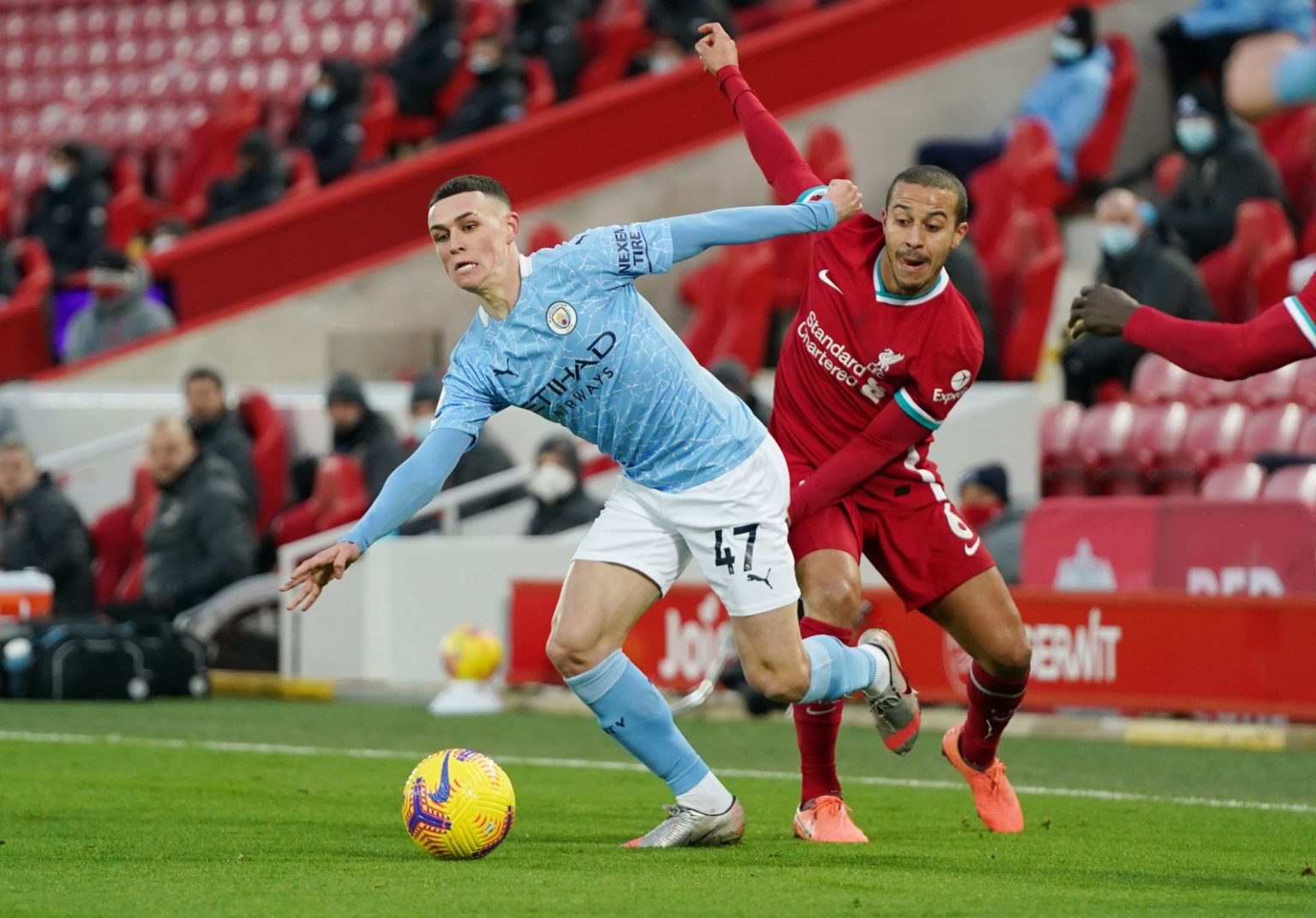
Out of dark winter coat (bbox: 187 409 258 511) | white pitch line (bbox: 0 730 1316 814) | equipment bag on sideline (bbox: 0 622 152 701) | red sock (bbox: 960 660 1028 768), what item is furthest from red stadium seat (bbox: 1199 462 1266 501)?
dark winter coat (bbox: 187 409 258 511)

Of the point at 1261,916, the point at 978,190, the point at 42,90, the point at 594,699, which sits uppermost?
the point at 42,90

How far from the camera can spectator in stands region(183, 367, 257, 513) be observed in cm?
1625

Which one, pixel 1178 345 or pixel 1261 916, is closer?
pixel 1261 916

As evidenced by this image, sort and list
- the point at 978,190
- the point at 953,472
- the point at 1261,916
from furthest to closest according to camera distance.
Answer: the point at 978,190 < the point at 953,472 < the point at 1261,916

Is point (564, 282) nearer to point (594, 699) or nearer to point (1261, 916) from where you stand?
point (594, 699)

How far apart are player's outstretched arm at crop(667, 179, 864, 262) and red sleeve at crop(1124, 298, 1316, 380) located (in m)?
1.10

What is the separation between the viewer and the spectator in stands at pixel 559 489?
1476cm

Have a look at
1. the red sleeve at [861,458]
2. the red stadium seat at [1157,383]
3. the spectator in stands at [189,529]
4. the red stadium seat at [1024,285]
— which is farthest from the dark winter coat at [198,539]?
the red sleeve at [861,458]

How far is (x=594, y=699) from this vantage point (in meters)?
7.35

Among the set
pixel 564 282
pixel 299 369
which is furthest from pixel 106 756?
pixel 299 369

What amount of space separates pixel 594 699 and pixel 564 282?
1.26 metres

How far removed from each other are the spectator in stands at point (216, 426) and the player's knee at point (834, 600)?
29.7ft

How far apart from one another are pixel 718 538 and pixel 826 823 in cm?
109

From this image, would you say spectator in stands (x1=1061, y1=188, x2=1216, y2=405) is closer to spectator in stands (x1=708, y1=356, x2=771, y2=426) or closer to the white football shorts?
spectator in stands (x1=708, y1=356, x2=771, y2=426)
